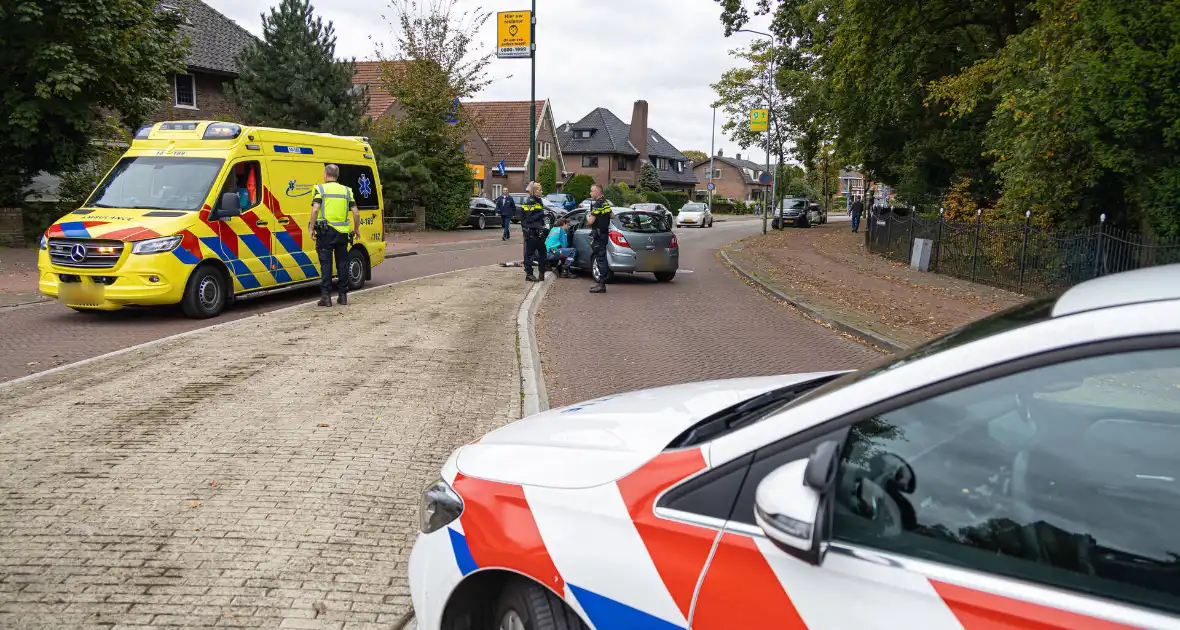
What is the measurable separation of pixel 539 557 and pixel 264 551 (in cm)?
224

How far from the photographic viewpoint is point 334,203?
11523 mm

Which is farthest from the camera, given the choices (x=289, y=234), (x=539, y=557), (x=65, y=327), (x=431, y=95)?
(x=431, y=95)

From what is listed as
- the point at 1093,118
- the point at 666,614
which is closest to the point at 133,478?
the point at 666,614

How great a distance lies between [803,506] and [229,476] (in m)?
4.05

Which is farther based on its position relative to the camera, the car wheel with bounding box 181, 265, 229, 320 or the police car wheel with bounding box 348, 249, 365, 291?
the police car wheel with bounding box 348, 249, 365, 291

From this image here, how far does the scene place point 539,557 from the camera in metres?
2.21

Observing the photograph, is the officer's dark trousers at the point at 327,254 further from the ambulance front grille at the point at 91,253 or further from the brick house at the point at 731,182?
the brick house at the point at 731,182

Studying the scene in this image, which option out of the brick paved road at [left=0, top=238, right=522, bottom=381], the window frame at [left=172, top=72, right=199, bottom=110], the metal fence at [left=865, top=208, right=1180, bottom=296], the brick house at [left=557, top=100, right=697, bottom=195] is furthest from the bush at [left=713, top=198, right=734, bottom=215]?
the brick paved road at [left=0, top=238, right=522, bottom=381]

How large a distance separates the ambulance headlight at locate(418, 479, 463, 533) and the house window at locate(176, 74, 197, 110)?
1351 inches

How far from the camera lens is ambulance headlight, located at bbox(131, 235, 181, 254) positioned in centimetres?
988

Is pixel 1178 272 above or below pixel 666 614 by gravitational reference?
above

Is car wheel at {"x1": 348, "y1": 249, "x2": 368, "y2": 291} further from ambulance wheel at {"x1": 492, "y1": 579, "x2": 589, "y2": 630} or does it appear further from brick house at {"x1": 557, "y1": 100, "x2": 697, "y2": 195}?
brick house at {"x1": 557, "y1": 100, "x2": 697, "y2": 195}

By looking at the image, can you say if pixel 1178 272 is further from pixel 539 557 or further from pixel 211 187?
pixel 211 187

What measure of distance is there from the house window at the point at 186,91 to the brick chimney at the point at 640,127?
5616 centimetres
